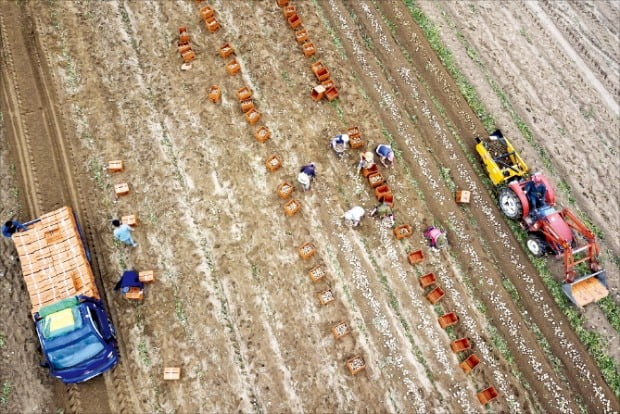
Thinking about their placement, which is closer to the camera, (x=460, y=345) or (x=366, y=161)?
(x=460, y=345)

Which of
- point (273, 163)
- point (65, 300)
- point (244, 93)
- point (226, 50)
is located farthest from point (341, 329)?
point (226, 50)

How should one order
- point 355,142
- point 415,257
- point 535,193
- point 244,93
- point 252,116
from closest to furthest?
point 415,257 → point 535,193 → point 355,142 → point 252,116 → point 244,93

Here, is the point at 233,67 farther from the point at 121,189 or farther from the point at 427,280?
the point at 427,280

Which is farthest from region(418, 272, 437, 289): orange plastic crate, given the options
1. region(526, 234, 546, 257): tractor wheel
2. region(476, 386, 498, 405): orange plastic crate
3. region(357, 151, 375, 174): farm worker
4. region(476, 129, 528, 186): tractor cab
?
region(476, 129, 528, 186): tractor cab

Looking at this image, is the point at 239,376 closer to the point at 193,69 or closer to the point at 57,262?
the point at 57,262

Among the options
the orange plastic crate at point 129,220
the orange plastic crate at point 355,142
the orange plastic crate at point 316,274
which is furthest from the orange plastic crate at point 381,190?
the orange plastic crate at point 129,220

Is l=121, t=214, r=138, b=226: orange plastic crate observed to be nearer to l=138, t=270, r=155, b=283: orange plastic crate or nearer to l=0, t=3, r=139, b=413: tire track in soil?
l=0, t=3, r=139, b=413: tire track in soil
